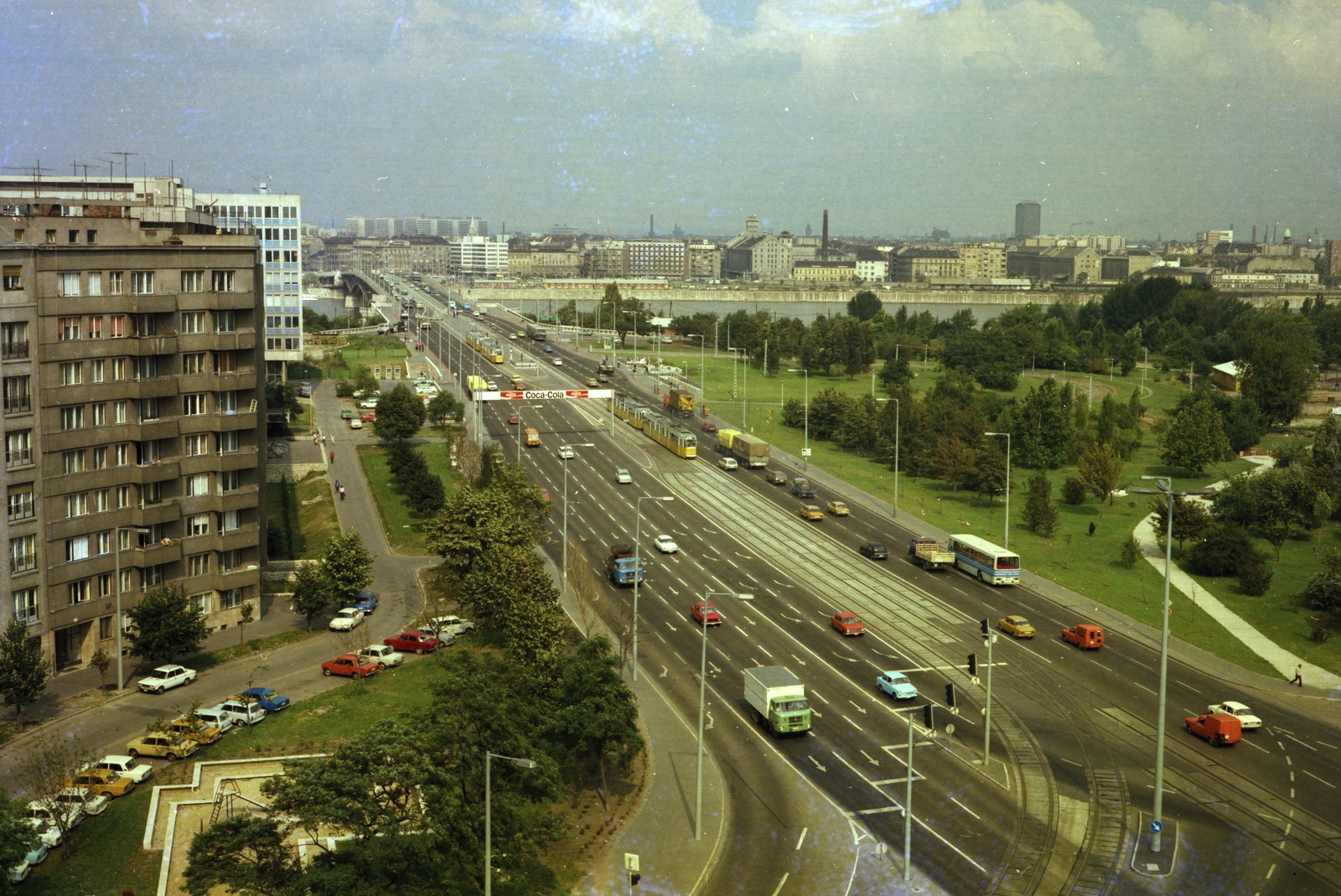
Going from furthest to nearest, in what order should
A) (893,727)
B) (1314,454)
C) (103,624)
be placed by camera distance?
(1314,454), (103,624), (893,727)

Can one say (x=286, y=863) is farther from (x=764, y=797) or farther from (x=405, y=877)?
(x=764, y=797)

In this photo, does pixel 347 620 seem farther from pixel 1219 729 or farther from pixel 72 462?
pixel 1219 729

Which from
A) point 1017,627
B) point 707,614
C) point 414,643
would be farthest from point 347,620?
point 1017,627

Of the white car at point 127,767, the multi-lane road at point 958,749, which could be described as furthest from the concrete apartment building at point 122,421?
the multi-lane road at point 958,749

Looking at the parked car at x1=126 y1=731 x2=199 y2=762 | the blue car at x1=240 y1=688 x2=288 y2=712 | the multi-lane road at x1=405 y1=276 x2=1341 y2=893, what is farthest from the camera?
the blue car at x1=240 y1=688 x2=288 y2=712

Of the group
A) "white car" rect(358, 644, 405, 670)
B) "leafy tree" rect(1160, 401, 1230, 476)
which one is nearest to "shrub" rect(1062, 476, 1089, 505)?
"leafy tree" rect(1160, 401, 1230, 476)

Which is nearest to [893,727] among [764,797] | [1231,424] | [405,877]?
[764,797]

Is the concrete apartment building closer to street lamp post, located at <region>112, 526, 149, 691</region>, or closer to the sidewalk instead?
street lamp post, located at <region>112, 526, 149, 691</region>
